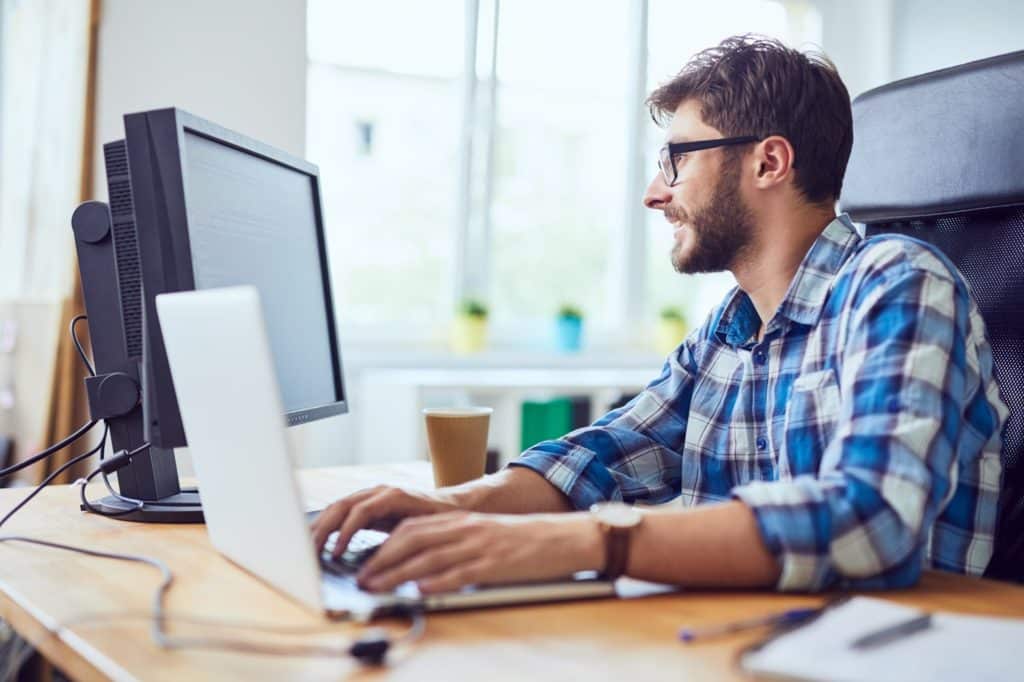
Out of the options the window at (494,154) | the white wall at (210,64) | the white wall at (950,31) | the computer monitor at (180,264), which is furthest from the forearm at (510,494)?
the white wall at (950,31)

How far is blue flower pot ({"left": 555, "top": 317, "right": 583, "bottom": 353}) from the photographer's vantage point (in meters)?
4.08

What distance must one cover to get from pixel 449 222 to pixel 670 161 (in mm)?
2658

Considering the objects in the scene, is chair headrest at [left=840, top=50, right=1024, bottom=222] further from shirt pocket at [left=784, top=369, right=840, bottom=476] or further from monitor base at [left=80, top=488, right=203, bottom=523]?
monitor base at [left=80, top=488, right=203, bottom=523]

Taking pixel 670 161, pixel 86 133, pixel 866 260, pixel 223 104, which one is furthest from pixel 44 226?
pixel 866 260

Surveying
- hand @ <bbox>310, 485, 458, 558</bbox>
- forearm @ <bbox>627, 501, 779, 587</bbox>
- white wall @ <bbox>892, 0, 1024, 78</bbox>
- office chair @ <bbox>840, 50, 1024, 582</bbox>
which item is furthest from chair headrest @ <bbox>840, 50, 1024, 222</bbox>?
white wall @ <bbox>892, 0, 1024, 78</bbox>

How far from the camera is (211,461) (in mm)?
897

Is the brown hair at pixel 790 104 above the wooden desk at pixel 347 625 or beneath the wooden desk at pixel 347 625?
above

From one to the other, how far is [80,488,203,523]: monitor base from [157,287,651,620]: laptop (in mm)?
254

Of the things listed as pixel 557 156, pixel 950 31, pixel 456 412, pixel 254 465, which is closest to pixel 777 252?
pixel 456 412

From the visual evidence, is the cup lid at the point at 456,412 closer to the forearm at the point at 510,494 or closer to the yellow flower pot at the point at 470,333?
the forearm at the point at 510,494

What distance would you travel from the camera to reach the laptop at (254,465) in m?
0.74

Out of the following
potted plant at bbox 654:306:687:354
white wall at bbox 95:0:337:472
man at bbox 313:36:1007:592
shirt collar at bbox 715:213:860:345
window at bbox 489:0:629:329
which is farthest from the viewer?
potted plant at bbox 654:306:687:354

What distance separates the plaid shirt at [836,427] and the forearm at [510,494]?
0.02 meters

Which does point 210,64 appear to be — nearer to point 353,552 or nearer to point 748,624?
point 353,552
